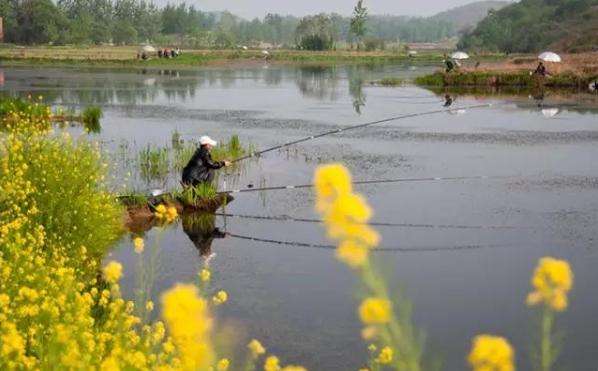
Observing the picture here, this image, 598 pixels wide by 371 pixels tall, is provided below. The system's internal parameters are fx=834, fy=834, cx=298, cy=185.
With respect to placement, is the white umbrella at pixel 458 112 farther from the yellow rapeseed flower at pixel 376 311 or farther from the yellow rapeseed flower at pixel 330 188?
the yellow rapeseed flower at pixel 330 188

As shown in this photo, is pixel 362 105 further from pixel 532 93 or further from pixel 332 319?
pixel 332 319

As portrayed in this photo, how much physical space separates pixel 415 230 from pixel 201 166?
3.42 metres

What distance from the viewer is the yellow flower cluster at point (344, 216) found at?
83.0 inches

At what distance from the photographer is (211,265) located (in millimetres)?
10391

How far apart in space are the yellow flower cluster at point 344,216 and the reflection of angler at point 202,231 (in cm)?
885

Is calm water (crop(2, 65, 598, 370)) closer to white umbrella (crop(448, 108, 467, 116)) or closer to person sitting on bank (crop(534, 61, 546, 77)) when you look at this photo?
white umbrella (crop(448, 108, 467, 116))

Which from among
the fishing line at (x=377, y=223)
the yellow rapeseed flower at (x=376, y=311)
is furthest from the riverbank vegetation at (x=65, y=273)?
the fishing line at (x=377, y=223)

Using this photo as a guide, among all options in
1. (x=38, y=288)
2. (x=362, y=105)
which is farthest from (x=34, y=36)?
(x=38, y=288)

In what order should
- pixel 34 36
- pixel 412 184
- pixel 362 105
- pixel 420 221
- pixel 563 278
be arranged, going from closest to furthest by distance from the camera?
pixel 563 278 → pixel 420 221 → pixel 412 184 → pixel 362 105 → pixel 34 36

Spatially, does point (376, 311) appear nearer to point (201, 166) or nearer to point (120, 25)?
point (201, 166)

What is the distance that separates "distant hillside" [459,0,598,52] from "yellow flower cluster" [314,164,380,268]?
2761 inches

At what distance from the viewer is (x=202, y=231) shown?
39.4ft

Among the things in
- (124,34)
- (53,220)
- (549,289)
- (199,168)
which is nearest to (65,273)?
(53,220)

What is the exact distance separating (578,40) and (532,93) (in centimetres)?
4016
